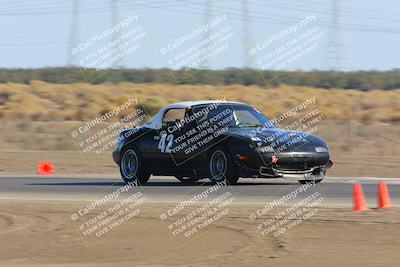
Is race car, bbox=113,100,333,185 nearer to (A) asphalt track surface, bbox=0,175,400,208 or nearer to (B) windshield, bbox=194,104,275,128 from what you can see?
(B) windshield, bbox=194,104,275,128

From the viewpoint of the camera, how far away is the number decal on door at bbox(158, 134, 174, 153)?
19.6m

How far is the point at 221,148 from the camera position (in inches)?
740

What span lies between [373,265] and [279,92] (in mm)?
53963

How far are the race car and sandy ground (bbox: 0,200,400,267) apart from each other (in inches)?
158

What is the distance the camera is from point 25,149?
35.3m

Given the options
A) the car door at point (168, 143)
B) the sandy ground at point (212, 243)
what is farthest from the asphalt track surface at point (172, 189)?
the sandy ground at point (212, 243)

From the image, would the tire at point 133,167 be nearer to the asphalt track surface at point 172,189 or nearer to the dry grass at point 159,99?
the asphalt track surface at point 172,189

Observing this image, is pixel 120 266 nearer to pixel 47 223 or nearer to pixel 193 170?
pixel 47 223

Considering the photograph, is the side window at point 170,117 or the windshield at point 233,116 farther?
the side window at point 170,117

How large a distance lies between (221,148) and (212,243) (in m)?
6.99

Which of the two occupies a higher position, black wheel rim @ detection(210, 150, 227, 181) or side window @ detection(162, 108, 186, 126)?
side window @ detection(162, 108, 186, 126)

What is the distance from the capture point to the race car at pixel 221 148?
1852 centimetres

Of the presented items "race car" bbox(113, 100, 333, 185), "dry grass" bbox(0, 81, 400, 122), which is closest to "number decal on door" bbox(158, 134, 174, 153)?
"race car" bbox(113, 100, 333, 185)

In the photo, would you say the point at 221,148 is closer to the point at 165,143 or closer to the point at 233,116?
the point at 233,116
